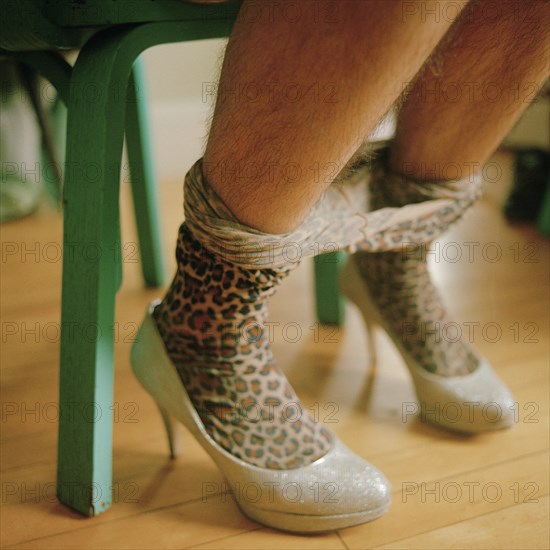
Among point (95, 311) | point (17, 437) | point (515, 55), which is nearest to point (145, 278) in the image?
point (17, 437)

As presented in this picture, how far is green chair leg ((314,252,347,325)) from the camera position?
3.07 feet

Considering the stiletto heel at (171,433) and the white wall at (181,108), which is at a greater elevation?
the white wall at (181,108)

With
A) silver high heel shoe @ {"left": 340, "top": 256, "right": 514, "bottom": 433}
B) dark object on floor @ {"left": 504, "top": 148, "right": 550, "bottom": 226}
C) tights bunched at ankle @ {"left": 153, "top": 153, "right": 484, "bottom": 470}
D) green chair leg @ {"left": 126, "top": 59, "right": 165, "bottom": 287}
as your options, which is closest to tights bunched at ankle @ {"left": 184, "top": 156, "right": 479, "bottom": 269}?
tights bunched at ankle @ {"left": 153, "top": 153, "right": 484, "bottom": 470}

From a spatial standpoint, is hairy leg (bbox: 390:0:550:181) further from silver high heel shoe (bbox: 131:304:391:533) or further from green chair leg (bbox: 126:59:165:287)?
green chair leg (bbox: 126:59:165:287)

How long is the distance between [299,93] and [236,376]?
27 cm

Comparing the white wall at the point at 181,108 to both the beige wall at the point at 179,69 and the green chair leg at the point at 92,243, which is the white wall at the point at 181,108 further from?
the green chair leg at the point at 92,243

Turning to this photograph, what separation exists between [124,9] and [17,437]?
1.53 feet

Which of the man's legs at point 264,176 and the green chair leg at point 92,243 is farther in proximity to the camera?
the green chair leg at point 92,243

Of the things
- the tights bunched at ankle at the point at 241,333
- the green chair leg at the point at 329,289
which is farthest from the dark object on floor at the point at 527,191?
the tights bunched at ankle at the point at 241,333

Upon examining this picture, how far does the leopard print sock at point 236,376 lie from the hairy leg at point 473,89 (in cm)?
24

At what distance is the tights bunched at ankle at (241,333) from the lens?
558 millimetres

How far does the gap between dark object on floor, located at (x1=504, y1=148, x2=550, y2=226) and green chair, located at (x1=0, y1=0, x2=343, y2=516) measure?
0.92 metres

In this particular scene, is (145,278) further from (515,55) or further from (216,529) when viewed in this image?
(515,55)

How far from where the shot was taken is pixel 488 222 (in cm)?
135
